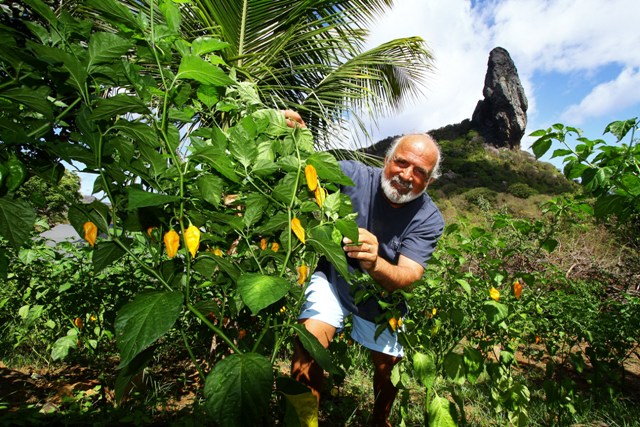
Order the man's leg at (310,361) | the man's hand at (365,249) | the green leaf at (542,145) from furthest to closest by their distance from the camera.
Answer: the man's leg at (310,361) → the green leaf at (542,145) → the man's hand at (365,249)

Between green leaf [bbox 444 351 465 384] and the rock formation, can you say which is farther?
the rock formation

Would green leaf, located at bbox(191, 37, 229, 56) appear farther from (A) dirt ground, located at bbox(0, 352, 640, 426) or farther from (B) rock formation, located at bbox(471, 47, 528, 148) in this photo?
(B) rock formation, located at bbox(471, 47, 528, 148)

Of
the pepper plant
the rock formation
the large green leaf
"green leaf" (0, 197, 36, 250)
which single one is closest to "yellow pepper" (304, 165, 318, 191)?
the pepper plant

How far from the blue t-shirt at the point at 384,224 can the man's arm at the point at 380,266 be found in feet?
0.50

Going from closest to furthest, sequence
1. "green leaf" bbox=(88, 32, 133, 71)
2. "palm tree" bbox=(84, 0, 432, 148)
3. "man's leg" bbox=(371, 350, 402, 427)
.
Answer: "green leaf" bbox=(88, 32, 133, 71), "man's leg" bbox=(371, 350, 402, 427), "palm tree" bbox=(84, 0, 432, 148)

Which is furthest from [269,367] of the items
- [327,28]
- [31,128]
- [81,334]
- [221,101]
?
[327,28]

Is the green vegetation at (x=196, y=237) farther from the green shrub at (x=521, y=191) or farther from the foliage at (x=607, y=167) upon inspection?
the green shrub at (x=521, y=191)

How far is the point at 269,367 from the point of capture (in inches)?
19.1

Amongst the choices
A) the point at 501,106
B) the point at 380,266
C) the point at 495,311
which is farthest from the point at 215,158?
the point at 501,106

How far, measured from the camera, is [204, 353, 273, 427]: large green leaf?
445 mm

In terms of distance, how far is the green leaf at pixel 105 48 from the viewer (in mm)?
549

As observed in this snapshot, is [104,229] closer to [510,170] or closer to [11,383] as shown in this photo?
[11,383]

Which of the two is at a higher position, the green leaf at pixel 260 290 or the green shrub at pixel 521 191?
the green leaf at pixel 260 290

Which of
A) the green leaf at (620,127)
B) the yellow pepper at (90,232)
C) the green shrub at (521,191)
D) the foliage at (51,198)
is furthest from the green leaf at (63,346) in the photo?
the green shrub at (521,191)
